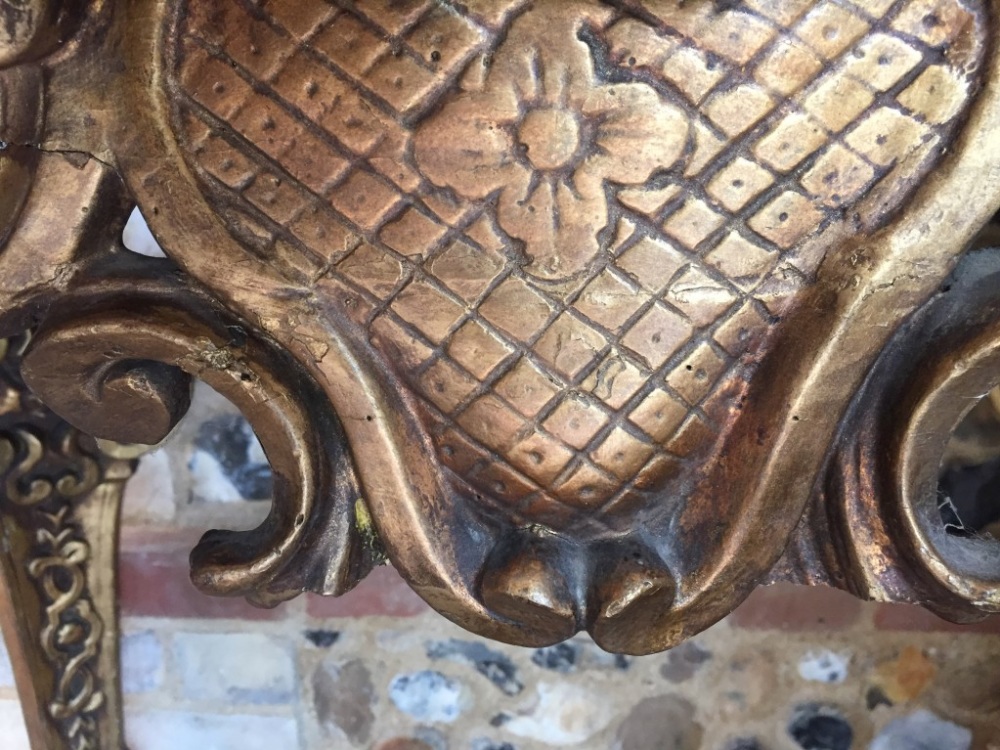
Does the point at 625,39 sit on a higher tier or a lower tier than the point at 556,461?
higher

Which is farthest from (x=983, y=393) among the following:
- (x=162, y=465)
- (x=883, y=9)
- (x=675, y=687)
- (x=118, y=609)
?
(x=118, y=609)

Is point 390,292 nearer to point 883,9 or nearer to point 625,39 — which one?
point 625,39

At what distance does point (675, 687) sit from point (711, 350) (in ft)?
1.93

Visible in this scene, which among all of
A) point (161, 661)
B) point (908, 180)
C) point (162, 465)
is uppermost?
point (908, 180)

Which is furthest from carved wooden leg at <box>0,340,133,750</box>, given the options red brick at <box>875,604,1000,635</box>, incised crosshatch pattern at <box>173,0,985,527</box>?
red brick at <box>875,604,1000,635</box>

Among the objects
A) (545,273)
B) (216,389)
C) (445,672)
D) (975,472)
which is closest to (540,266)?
(545,273)

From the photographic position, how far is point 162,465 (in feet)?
3.22

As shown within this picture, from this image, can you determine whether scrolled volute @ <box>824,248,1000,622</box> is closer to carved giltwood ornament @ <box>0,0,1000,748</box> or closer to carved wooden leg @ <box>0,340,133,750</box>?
carved giltwood ornament @ <box>0,0,1000,748</box>

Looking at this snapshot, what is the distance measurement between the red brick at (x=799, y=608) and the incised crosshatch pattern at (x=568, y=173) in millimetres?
447

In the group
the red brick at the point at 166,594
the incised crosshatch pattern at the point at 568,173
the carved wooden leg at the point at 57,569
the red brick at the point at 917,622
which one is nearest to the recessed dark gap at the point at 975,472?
the red brick at the point at 917,622

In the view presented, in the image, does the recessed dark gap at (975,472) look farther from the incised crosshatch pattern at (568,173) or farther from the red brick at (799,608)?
the incised crosshatch pattern at (568,173)

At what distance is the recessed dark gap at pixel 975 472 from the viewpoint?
Result: 811 mm

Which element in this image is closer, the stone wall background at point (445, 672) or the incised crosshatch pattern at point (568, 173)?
the incised crosshatch pattern at point (568, 173)

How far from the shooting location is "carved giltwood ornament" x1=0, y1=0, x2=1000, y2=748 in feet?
1.64
